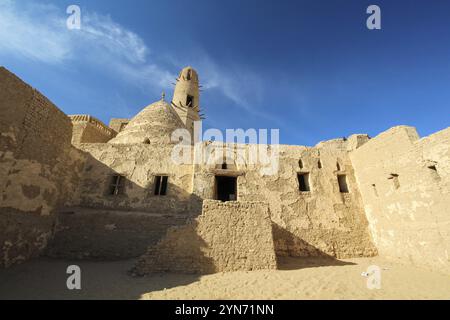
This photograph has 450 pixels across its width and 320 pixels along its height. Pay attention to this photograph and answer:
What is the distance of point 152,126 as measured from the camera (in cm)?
1433

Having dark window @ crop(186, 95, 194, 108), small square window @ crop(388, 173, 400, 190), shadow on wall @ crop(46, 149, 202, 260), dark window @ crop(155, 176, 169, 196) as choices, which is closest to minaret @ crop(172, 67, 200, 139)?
dark window @ crop(186, 95, 194, 108)

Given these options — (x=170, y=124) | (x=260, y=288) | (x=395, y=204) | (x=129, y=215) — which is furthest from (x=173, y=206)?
(x=395, y=204)

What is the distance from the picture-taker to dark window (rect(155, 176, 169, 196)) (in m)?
9.82

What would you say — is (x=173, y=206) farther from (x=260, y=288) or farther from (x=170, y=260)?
(x=260, y=288)

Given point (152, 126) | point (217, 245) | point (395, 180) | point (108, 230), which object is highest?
point (152, 126)

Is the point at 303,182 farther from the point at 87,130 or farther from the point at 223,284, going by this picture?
the point at 87,130

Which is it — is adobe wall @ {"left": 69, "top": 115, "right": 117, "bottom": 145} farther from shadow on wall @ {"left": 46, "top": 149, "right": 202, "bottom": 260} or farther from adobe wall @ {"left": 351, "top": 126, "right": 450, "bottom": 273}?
adobe wall @ {"left": 351, "top": 126, "right": 450, "bottom": 273}

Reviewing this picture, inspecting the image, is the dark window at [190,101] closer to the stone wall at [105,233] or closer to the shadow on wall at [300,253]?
the stone wall at [105,233]

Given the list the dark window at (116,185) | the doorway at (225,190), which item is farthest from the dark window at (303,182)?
the dark window at (116,185)

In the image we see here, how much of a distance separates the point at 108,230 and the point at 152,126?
25.5 feet

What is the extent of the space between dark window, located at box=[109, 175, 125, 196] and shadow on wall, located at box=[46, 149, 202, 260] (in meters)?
0.69

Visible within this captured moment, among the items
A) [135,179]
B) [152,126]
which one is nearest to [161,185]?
[135,179]

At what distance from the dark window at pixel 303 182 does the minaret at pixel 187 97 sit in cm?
1686
